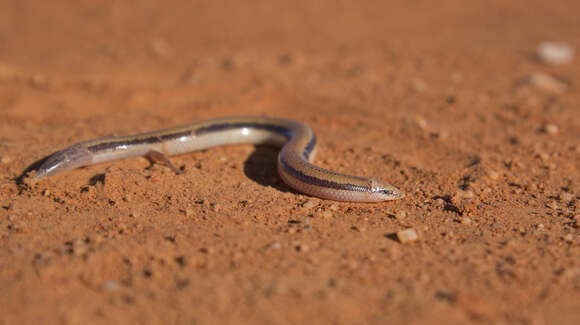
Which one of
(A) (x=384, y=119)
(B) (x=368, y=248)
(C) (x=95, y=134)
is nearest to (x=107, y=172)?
(C) (x=95, y=134)

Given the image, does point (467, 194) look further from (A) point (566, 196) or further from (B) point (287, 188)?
(B) point (287, 188)

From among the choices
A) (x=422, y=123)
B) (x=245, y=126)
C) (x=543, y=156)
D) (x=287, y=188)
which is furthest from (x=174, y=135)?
(x=543, y=156)

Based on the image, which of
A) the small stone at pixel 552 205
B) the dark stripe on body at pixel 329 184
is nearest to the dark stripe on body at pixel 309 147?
the dark stripe on body at pixel 329 184

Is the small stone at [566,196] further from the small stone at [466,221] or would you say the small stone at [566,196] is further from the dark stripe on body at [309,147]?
the dark stripe on body at [309,147]

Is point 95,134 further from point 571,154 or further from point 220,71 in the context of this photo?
point 571,154

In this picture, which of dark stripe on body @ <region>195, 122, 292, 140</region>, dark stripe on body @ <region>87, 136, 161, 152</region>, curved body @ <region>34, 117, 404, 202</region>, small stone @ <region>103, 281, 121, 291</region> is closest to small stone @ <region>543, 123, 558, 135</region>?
curved body @ <region>34, 117, 404, 202</region>

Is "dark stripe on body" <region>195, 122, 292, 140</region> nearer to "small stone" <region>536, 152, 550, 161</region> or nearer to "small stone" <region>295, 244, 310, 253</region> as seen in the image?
"small stone" <region>295, 244, 310, 253</region>
